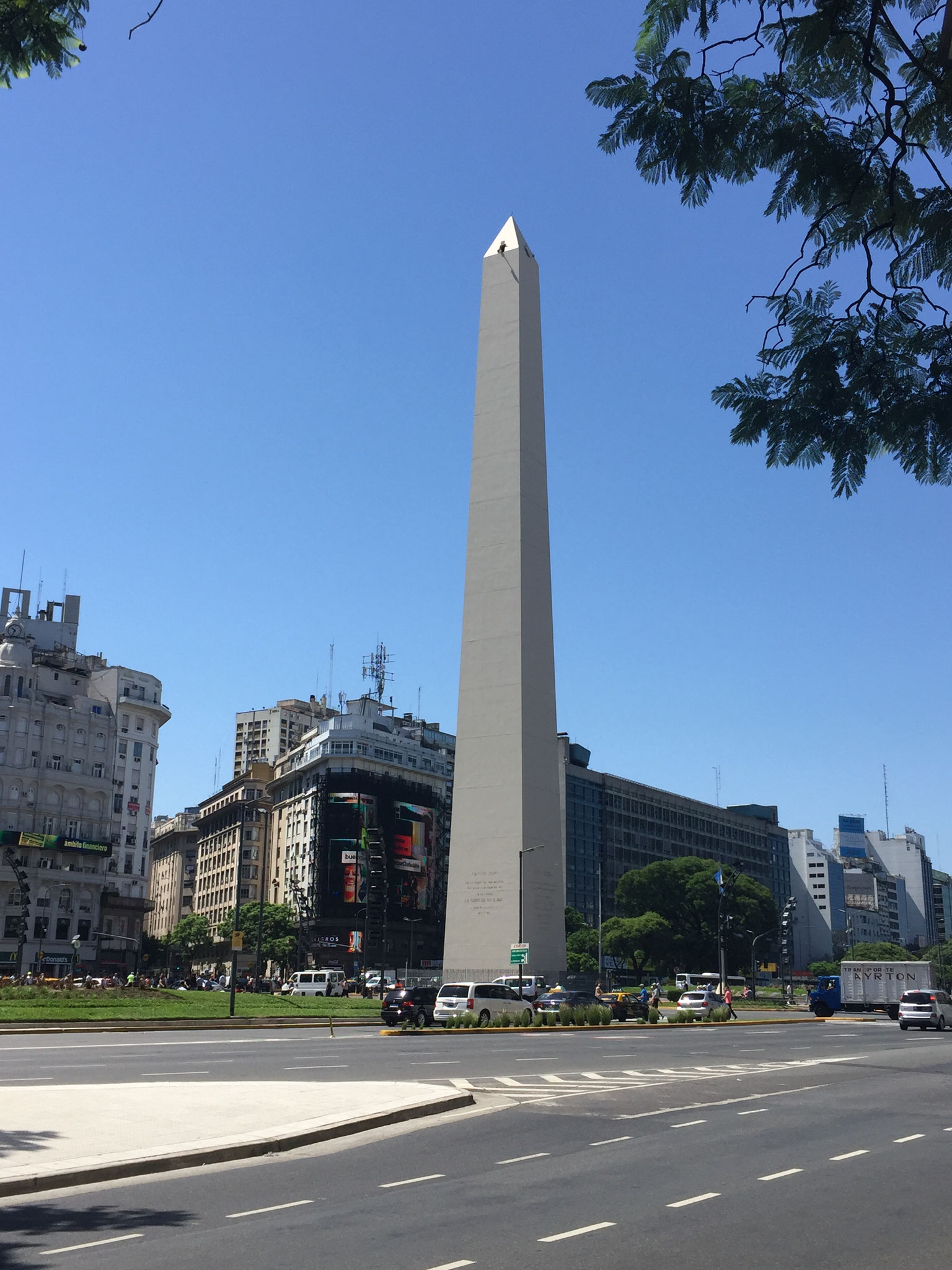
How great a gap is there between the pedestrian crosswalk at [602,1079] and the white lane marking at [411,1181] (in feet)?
20.7

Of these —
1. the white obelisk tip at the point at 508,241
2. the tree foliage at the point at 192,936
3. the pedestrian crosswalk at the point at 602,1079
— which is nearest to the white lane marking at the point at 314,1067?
the pedestrian crosswalk at the point at 602,1079

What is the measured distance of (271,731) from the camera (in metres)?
188

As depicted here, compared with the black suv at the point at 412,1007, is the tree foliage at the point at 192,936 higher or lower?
higher

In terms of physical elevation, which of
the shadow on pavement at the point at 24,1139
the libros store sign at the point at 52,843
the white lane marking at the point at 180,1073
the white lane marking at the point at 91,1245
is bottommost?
the white lane marking at the point at 180,1073

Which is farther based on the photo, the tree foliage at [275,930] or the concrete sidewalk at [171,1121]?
the tree foliage at [275,930]

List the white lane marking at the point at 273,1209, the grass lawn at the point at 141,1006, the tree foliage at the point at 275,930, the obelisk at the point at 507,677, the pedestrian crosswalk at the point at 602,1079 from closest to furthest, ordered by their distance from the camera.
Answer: the white lane marking at the point at 273,1209, the pedestrian crosswalk at the point at 602,1079, the grass lawn at the point at 141,1006, the obelisk at the point at 507,677, the tree foliage at the point at 275,930

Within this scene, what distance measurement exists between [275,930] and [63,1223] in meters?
108

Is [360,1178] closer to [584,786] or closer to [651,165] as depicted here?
[651,165]

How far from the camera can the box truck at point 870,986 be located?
183 ft

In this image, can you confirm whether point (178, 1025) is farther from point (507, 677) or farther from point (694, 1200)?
point (694, 1200)

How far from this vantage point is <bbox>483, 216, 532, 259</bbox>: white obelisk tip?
53.3 m

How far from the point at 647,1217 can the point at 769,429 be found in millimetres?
5844

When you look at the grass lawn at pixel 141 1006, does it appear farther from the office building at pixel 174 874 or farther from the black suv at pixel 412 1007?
the office building at pixel 174 874

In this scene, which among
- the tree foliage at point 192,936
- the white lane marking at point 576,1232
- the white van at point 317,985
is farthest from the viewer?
the tree foliage at point 192,936
